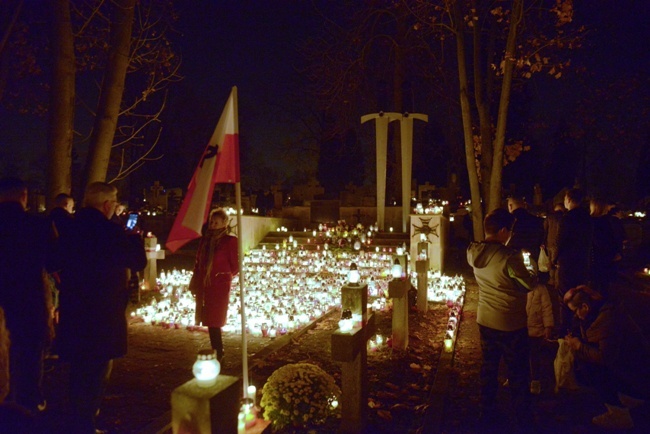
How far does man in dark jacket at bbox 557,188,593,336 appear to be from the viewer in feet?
20.7

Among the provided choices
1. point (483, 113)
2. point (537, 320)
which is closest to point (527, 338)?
point (537, 320)

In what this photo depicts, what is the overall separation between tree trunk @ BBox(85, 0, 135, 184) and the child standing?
6576 millimetres

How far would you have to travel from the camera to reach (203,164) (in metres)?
4.14

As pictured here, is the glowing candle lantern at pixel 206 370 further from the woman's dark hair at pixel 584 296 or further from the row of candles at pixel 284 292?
the row of candles at pixel 284 292

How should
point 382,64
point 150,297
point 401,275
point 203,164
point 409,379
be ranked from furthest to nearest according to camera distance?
point 382,64 < point 150,297 < point 401,275 < point 409,379 < point 203,164

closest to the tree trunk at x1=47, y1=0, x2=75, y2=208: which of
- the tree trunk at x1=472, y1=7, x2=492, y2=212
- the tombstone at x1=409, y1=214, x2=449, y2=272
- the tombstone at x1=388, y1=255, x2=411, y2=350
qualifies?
the tombstone at x1=388, y1=255, x2=411, y2=350

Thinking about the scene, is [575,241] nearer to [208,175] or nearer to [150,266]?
[208,175]

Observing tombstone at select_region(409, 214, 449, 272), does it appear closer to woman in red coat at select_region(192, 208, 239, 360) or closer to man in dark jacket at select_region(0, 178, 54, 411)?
woman in red coat at select_region(192, 208, 239, 360)

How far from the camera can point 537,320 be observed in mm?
5496

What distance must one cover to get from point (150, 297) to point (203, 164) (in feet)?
22.7

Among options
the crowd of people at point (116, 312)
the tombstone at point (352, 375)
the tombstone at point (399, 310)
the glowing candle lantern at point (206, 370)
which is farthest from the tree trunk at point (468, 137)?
the glowing candle lantern at point (206, 370)

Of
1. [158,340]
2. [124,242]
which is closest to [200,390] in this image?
[124,242]

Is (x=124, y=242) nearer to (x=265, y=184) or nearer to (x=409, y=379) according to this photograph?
(x=409, y=379)

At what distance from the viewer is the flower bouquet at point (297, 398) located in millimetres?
4336
